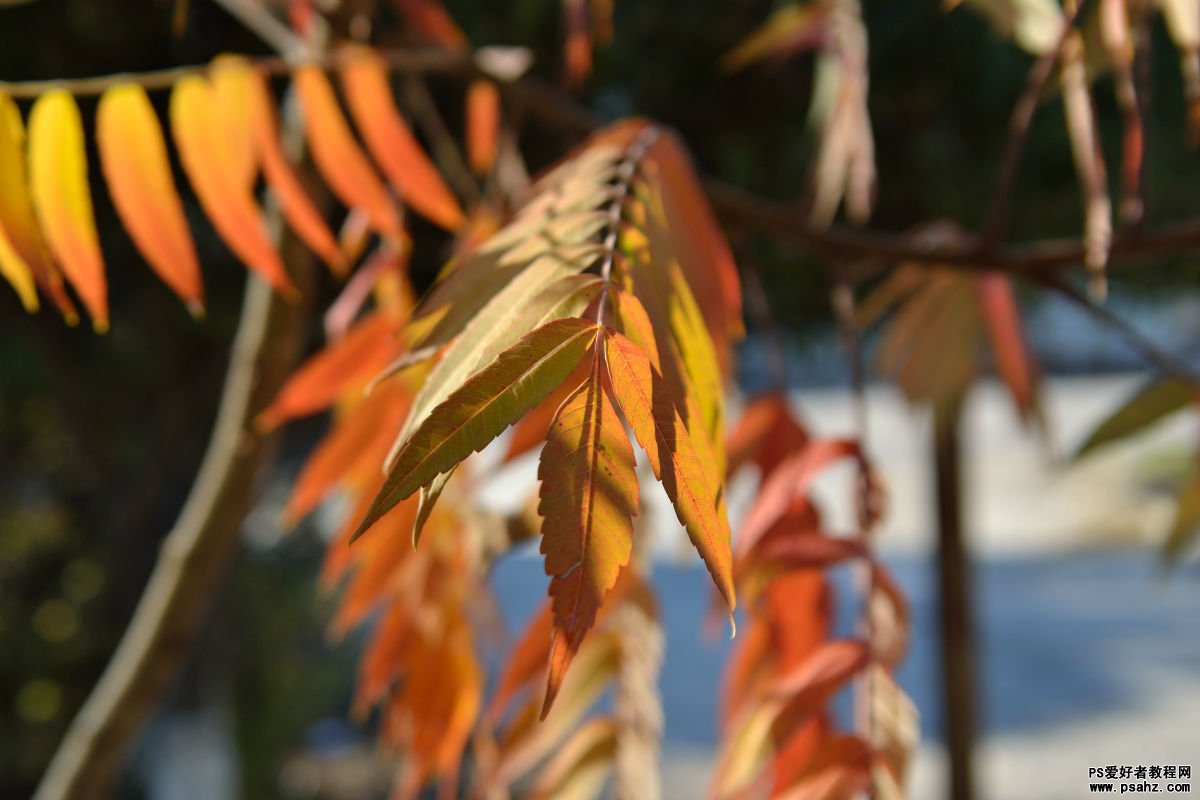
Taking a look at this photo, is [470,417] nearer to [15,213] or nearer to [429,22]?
[15,213]

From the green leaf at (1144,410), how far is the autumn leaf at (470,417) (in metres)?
0.27

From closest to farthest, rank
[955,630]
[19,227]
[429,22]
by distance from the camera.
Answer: [19,227] < [429,22] < [955,630]

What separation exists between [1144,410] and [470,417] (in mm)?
287

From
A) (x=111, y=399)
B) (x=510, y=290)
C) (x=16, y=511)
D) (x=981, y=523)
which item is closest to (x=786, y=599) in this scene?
(x=510, y=290)

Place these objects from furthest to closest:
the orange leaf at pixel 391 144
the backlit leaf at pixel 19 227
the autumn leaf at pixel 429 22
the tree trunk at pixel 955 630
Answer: the tree trunk at pixel 955 630
the autumn leaf at pixel 429 22
the orange leaf at pixel 391 144
the backlit leaf at pixel 19 227

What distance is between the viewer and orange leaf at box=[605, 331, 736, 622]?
6.1 inches

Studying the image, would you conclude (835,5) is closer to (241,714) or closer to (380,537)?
(380,537)

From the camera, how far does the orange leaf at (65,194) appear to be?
0.91ft

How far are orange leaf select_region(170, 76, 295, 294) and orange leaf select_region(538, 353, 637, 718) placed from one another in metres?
0.18

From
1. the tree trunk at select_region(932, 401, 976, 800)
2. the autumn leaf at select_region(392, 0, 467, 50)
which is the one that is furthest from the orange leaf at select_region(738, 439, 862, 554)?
the tree trunk at select_region(932, 401, 976, 800)

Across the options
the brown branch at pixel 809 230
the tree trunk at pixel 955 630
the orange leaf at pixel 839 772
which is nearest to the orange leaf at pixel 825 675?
the orange leaf at pixel 839 772

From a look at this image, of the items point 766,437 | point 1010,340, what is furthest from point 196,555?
point 1010,340

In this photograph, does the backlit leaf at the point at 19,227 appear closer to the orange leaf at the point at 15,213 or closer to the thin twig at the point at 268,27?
the orange leaf at the point at 15,213

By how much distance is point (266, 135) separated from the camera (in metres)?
0.34
